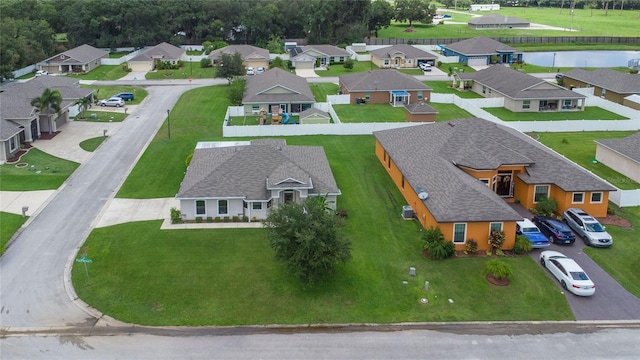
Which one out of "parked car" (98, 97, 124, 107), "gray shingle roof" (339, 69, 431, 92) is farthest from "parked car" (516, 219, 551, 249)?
"parked car" (98, 97, 124, 107)

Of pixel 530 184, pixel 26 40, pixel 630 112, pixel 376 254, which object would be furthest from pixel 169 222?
pixel 26 40

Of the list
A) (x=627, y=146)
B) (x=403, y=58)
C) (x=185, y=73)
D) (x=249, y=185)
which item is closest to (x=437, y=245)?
(x=249, y=185)

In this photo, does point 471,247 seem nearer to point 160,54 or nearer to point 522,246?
point 522,246

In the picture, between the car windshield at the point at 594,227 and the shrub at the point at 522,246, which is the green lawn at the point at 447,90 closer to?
the car windshield at the point at 594,227

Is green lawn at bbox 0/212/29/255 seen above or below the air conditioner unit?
below

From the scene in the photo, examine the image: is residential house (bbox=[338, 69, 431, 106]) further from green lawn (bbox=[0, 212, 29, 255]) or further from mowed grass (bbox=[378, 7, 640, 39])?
mowed grass (bbox=[378, 7, 640, 39])
